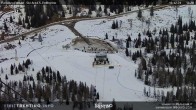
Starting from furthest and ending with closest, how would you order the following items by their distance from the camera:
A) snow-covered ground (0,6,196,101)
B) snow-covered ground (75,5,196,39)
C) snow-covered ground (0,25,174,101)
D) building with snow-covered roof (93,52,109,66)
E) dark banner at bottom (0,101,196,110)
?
snow-covered ground (75,5,196,39)
building with snow-covered roof (93,52,109,66)
snow-covered ground (0,6,196,101)
snow-covered ground (0,25,174,101)
dark banner at bottom (0,101,196,110)

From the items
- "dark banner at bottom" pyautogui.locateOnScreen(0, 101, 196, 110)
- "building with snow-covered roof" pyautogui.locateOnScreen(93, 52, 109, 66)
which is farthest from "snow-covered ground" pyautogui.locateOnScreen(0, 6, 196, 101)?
"dark banner at bottom" pyautogui.locateOnScreen(0, 101, 196, 110)

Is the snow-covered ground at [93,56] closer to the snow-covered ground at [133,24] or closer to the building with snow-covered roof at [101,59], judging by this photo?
the snow-covered ground at [133,24]

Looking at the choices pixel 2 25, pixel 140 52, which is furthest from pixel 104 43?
pixel 2 25

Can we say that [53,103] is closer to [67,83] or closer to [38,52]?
[67,83]

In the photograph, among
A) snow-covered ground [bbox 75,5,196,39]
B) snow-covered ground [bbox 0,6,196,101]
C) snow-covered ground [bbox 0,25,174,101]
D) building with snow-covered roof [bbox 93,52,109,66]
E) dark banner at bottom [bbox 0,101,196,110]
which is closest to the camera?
dark banner at bottom [bbox 0,101,196,110]

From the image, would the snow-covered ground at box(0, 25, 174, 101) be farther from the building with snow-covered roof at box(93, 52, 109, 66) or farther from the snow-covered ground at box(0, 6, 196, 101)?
the building with snow-covered roof at box(93, 52, 109, 66)

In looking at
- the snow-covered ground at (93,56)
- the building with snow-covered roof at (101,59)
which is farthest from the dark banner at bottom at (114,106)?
the building with snow-covered roof at (101,59)

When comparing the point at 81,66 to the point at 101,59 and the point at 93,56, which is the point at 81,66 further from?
the point at 93,56
